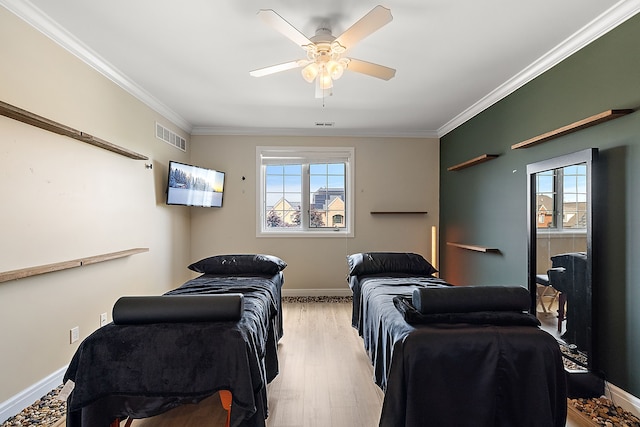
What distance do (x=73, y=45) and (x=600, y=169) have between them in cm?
370

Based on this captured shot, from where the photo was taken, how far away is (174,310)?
169cm

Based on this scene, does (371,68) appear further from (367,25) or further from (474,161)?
(474,161)

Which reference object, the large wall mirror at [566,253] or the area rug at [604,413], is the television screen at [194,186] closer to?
the large wall mirror at [566,253]

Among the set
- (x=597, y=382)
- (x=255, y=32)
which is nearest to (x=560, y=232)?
(x=597, y=382)

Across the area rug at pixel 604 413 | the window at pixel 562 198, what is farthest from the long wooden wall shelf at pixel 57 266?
the window at pixel 562 198

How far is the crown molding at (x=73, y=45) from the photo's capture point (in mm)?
2010

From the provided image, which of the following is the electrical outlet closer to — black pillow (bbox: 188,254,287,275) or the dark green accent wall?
black pillow (bbox: 188,254,287,275)

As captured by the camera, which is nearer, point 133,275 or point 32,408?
point 32,408

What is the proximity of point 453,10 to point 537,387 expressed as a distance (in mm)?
2103

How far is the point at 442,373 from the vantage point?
63.6 inches

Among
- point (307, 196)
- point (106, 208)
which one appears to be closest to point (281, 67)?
point (106, 208)

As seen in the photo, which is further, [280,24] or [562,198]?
[562,198]

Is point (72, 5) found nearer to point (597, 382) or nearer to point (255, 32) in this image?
point (255, 32)

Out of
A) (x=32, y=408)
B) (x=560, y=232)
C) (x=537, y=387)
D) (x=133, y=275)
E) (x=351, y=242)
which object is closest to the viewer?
(x=537, y=387)
